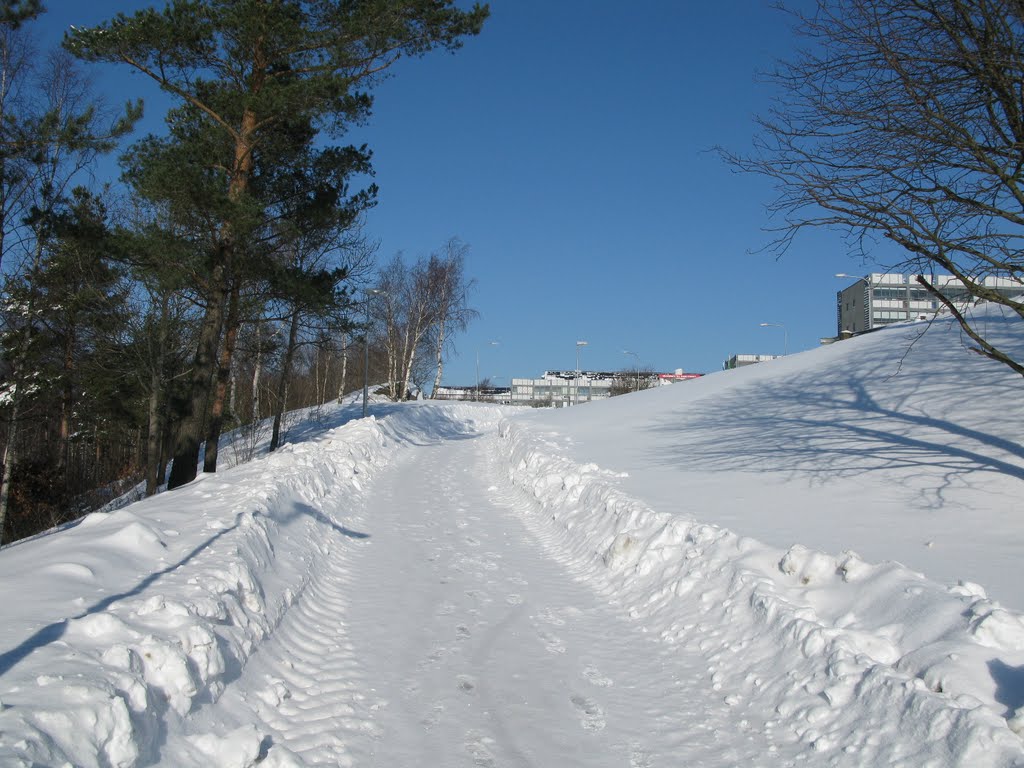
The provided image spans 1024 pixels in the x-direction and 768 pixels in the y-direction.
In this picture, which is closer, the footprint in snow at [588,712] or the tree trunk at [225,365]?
the footprint in snow at [588,712]

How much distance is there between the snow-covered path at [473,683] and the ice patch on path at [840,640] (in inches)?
11.9

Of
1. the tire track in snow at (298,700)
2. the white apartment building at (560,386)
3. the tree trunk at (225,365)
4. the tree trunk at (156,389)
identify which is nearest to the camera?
the tire track in snow at (298,700)

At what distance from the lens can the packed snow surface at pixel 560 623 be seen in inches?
159

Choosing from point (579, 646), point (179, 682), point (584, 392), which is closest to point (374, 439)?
point (579, 646)

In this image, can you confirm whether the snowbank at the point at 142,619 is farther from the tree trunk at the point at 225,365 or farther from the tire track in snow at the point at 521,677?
the tree trunk at the point at 225,365

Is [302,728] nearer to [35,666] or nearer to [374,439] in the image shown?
[35,666]

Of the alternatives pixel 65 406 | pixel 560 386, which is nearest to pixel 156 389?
pixel 65 406

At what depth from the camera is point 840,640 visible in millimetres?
4883

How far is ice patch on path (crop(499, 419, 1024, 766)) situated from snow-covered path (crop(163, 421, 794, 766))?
30 centimetres

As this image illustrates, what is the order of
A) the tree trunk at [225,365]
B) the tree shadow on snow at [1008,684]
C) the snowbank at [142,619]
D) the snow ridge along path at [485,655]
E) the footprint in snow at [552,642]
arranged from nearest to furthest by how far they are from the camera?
the snowbank at [142,619] → the tree shadow on snow at [1008,684] → the snow ridge along path at [485,655] → the footprint in snow at [552,642] → the tree trunk at [225,365]

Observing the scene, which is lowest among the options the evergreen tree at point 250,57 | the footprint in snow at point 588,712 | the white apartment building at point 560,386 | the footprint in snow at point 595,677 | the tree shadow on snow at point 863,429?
the footprint in snow at point 588,712

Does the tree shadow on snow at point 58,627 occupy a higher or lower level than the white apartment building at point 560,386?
lower

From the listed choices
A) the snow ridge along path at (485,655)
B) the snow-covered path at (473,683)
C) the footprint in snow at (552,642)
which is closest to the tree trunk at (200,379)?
the snow ridge along path at (485,655)

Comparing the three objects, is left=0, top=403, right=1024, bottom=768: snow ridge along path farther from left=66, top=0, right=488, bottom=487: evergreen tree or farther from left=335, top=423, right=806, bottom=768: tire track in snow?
left=66, top=0, right=488, bottom=487: evergreen tree
